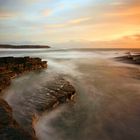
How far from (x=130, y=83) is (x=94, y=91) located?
9.15 feet

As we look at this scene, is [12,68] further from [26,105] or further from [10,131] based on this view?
[10,131]

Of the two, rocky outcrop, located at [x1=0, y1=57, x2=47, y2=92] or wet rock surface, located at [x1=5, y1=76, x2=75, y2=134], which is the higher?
rocky outcrop, located at [x1=0, y1=57, x2=47, y2=92]

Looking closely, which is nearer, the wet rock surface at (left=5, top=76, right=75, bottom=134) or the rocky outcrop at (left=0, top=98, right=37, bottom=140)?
the rocky outcrop at (left=0, top=98, right=37, bottom=140)

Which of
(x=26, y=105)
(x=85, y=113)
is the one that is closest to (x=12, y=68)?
(x=26, y=105)

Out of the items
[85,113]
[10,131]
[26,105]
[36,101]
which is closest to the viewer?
[10,131]

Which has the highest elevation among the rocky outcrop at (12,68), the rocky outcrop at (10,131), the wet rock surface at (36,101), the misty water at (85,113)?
the rocky outcrop at (12,68)

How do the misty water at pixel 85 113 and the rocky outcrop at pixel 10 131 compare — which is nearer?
the rocky outcrop at pixel 10 131

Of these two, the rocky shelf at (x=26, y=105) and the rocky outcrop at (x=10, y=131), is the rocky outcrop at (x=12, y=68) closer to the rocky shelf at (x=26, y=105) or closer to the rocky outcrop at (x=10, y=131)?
the rocky shelf at (x=26, y=105)

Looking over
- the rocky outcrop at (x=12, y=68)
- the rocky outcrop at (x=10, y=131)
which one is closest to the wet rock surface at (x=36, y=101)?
the rocky outcrop at (x=10, y=131)

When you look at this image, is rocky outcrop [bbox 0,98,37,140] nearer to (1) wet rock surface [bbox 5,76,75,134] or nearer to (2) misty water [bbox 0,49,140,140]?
(1) wet rock surface [bbox 5,76,75,134]

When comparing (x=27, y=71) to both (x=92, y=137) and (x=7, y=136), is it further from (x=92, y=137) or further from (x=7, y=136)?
(x=7, y=136)

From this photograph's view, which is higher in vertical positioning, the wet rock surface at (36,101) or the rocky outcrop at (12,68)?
the rocky outcrop at (12,68)

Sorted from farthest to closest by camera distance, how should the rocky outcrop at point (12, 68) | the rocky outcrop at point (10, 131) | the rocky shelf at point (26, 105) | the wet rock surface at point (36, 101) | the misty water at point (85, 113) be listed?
the rocky outcrop at point (12, 68) → the wet rock surface at point (36, 101) → the misty water at point (85, 113) → the rocky shelf at point (26, 105) → the rocky outcrop at point (10, 131)

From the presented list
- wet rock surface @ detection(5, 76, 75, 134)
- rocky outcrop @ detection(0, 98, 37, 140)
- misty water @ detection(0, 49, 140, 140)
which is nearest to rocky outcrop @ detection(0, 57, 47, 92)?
misty water @ detection(0, 49, 140, 140)
